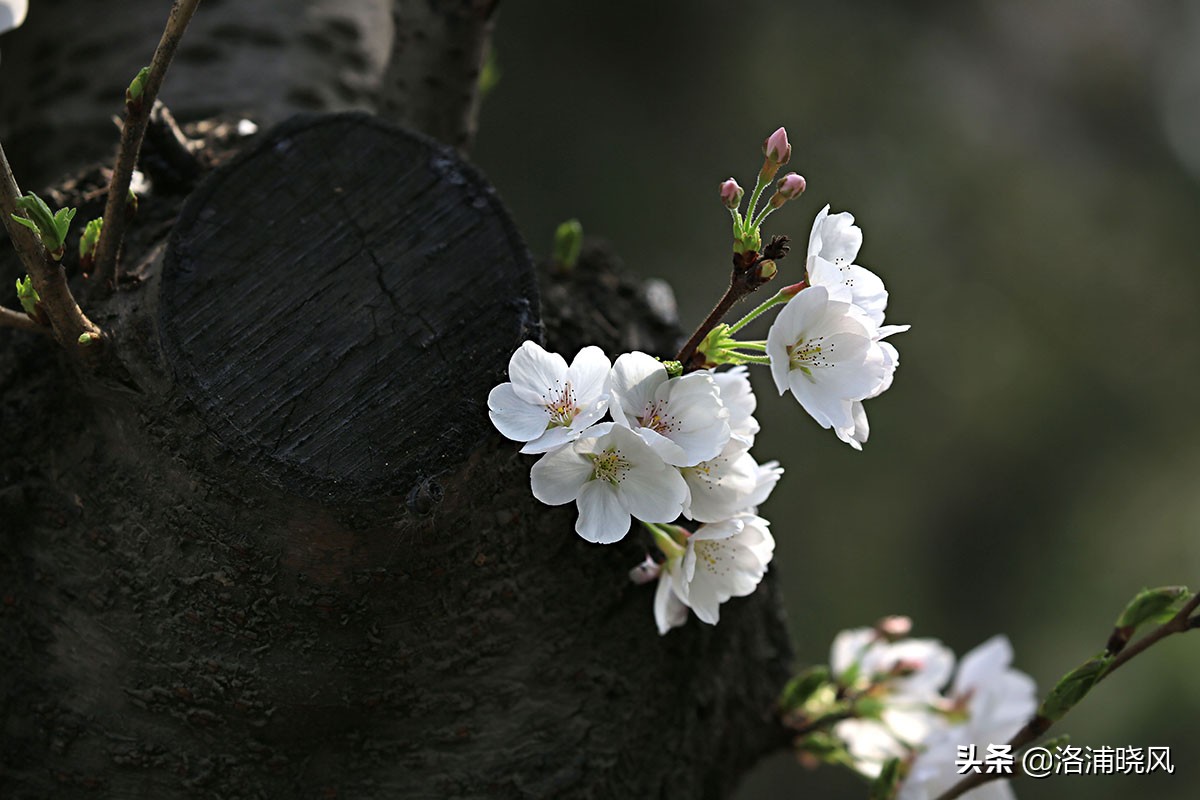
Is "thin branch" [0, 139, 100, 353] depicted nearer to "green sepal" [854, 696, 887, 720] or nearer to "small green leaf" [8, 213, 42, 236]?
"small green leaf" [8, 213, 42, 236]

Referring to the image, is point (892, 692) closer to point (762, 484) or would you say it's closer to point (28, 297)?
point (762, 484)

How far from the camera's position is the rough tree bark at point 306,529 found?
0.72 m

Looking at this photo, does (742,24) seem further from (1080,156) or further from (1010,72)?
(1080,156)

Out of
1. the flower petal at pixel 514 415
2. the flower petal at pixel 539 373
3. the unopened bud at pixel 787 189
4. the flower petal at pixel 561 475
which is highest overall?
the unopened bud at pixel 787 189

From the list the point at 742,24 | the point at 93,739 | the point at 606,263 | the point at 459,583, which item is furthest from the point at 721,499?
the point at 742,24

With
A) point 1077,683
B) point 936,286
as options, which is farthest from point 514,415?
point 936,286

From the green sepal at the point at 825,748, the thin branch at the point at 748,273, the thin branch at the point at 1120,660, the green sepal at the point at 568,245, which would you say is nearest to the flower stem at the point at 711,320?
the thin branch at the point at 748,273

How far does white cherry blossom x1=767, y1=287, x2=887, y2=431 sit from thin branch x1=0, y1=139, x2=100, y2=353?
1.52 ft

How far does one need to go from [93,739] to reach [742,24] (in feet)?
10.1

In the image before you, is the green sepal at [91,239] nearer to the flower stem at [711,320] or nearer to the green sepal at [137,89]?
the green sepal at [137,89]

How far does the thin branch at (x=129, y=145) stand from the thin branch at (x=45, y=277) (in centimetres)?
5

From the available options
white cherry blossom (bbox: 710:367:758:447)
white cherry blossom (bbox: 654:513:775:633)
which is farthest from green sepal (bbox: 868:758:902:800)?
white cherry blossom (bbox: 710:367:758:447)

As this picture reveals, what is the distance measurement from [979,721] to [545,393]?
63cm

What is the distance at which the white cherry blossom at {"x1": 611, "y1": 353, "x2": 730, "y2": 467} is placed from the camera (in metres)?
0.68
